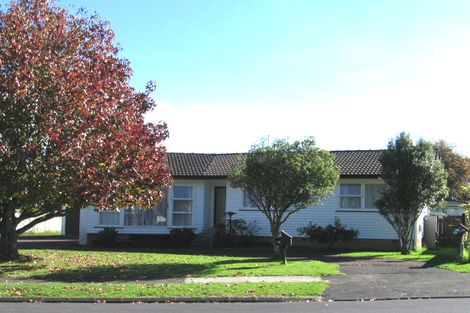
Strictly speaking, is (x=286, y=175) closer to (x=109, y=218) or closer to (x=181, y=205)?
(x=181, y=205)

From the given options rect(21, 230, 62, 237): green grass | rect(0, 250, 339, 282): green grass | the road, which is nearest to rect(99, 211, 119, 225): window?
rect(0, 250, 339, 282): green grass

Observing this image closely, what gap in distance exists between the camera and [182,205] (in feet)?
93.0

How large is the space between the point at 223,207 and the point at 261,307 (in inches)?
714

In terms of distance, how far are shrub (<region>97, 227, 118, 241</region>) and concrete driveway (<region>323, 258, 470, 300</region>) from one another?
12.7 metres

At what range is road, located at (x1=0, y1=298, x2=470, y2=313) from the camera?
10.5 m

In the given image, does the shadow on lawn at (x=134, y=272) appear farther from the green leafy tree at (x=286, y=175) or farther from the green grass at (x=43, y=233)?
the green grass at (x=43, y=233)

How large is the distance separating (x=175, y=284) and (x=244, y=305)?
2.75 m

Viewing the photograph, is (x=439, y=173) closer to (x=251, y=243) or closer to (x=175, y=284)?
(x=251, y=243)

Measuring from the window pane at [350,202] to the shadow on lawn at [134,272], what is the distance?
387 inches

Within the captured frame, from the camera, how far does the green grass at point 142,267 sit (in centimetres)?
1505

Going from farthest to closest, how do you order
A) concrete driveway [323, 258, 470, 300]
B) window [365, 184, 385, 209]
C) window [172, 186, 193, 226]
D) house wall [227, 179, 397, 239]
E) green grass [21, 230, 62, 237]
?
1. green grass [21, 230, 62, 237]
2. window [172, 186, 193, 226]
3. window [365, 184, 385, 209]
4. house wall [227, 179, 397, 239]
5. concrete driveway [323, 258, 470, 300]

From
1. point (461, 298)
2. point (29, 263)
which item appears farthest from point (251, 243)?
point (461, 298)

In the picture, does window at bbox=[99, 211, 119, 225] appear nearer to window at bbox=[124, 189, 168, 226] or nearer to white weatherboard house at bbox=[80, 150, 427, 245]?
white weatherboard house at bbox=[80, 150, 427, 245]

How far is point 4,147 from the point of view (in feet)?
46.8
